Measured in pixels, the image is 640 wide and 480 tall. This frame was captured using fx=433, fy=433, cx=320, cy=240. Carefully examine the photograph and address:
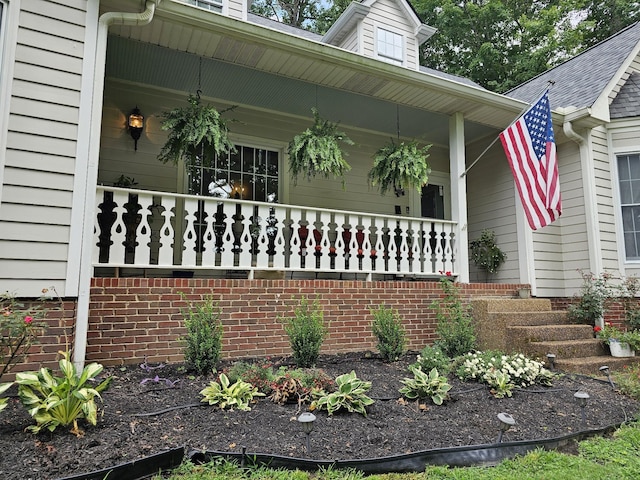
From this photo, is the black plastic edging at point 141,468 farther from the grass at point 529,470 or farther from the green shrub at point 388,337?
the green shrub at point 388,337

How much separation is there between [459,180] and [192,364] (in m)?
4.44

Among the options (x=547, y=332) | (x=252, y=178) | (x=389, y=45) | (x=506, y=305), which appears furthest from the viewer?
(x=389, y=45)

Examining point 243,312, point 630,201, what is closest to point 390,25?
point 630,201

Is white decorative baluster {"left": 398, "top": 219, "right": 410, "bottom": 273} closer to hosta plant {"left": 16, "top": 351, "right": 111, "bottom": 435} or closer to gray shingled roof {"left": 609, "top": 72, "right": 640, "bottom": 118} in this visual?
gray shingled roof {"left": 609, "top": 72, "right": 640, "bottom": 118}

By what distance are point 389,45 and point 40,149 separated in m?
6.16

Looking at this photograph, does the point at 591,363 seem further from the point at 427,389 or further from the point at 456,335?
the point at 427,389

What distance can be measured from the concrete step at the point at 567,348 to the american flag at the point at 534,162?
1.41 m

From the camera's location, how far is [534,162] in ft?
17.3

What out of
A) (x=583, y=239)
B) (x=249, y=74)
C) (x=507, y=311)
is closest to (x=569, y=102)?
(x=583, y=239)

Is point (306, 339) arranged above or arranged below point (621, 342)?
above

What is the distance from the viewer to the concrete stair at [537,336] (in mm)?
4980

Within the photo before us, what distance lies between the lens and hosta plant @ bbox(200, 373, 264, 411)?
10.3 ft

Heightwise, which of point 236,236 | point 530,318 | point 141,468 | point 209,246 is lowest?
point 141,468

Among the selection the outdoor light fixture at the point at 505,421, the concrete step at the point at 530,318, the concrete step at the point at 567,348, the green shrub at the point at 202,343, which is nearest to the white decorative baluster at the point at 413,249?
the concrete step at the point at 530,318
